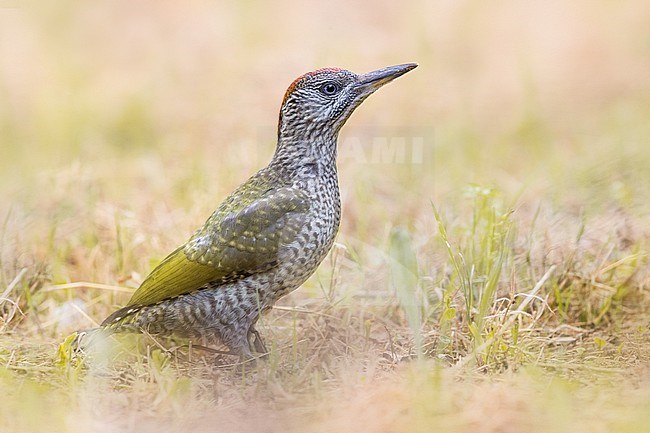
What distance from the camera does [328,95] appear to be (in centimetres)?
458

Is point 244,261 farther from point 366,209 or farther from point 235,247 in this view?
point 366,209

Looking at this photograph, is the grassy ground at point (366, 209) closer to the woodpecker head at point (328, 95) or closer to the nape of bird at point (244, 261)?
the nape of bird at point (244, 261)

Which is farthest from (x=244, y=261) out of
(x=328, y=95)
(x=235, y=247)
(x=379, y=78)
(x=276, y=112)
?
(x=276, y=112)

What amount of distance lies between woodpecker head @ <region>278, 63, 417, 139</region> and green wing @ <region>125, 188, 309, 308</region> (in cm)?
40

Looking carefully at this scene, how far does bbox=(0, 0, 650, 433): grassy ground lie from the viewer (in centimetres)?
379

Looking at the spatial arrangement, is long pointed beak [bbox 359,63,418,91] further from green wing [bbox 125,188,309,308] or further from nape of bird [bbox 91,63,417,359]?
green wing [bbox 125,188,309,308]

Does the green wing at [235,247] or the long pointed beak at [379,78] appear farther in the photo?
the long pointed beak at [379,78]

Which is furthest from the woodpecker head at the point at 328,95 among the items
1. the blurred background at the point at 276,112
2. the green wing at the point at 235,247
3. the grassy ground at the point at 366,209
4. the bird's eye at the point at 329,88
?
the blurred background at the point at 276,112

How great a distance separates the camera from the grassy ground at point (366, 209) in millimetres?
3795

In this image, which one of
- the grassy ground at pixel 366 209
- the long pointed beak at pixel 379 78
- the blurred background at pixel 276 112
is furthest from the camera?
the blurred background at pixel 276 112

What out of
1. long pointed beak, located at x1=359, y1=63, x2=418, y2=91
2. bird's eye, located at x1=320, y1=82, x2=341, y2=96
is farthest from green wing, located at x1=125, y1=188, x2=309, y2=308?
long pointed beak, located at x1=359, y1=63, x2=418, y2=91

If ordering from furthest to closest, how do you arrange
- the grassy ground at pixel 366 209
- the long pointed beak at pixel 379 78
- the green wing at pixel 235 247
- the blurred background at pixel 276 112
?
the blurred background at pixel 276 112, the long pointed beak at pixel 379 78, the green wing at pixel 235 247, the grassy ground at pixel 366 209

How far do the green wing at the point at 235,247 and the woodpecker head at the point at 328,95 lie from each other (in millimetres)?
402

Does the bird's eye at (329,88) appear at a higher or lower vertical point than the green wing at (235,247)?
higher
